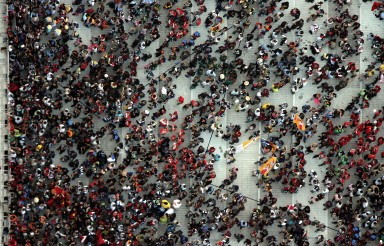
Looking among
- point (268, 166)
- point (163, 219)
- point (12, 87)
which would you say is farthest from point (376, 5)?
point (12, 87)

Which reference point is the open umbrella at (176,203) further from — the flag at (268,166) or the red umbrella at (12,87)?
the red umbrella at (12,87)

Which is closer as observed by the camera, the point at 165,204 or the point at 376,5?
the point at 165,204

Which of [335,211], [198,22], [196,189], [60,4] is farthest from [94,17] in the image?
[335,211]

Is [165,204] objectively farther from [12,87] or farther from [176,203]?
[12,87]

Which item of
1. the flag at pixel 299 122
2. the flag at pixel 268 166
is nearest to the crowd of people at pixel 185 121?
the flag at pixel 299 122

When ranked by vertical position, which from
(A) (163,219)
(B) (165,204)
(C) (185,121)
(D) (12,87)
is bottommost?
(A) (163,219)

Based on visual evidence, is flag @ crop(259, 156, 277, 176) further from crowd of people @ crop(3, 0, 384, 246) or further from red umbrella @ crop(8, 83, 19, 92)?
red umbrella @ crop(8, 83, 19, 92)

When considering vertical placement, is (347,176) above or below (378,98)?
below

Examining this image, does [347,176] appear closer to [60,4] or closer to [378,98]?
[378,98]

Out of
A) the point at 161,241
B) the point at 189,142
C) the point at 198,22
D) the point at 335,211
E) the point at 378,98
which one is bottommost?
the point at 161,241

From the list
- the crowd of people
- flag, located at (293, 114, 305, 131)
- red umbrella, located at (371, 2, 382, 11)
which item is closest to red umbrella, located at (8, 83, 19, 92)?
the crowd of people
